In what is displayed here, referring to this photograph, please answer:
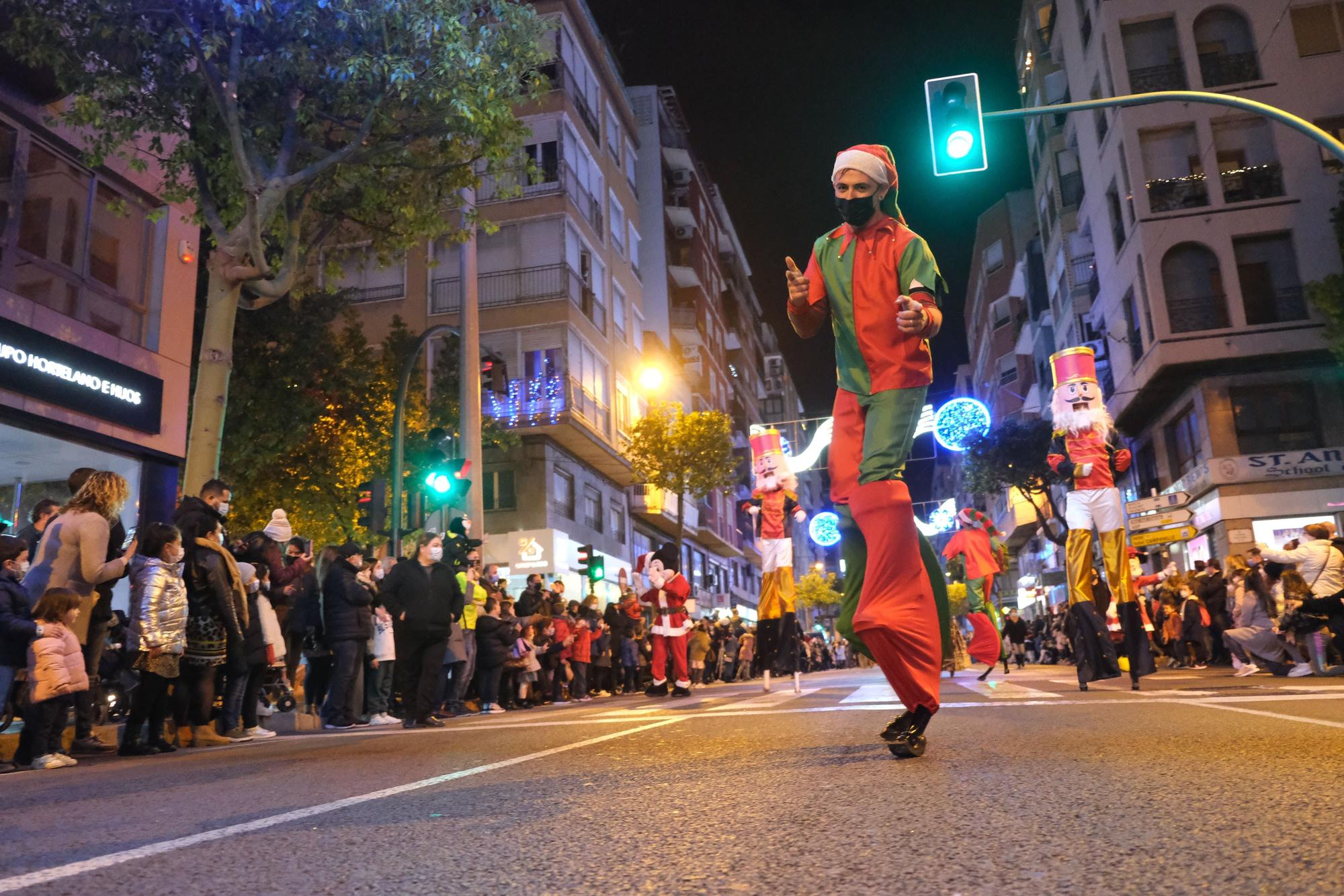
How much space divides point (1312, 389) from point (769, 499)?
22543 millimetres

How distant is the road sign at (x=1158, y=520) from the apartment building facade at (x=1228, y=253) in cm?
62

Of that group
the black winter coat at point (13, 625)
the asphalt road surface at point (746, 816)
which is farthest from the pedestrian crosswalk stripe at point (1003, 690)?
the black winter coat at point (13, 625)

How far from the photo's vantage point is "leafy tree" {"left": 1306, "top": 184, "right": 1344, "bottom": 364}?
26.8 meters

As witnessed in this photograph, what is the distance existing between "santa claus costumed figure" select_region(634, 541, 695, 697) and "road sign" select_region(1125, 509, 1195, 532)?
749 inches

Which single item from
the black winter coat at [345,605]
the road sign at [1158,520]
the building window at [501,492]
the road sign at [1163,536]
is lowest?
the black winter coat at [345,605]

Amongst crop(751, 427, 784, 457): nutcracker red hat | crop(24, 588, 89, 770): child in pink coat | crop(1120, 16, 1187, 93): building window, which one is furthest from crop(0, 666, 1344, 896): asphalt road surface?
crop(1120, 16, 1187, 93): building window

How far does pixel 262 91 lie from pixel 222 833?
38.9 ft

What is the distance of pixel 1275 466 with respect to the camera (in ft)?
95.3

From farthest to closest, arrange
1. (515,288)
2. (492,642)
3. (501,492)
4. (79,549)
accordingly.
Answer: (515,288), (501,492), (492,642), (79,549)

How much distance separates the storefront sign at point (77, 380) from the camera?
44.0 feet

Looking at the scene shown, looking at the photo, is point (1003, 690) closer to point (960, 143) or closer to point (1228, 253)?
point (960, 143)

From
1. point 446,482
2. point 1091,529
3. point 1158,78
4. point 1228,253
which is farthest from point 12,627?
point 1158,78

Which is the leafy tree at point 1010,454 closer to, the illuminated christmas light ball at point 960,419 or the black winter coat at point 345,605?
the illuminated christmas light ball at point 960,419

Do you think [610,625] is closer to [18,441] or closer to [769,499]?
[769,499]
